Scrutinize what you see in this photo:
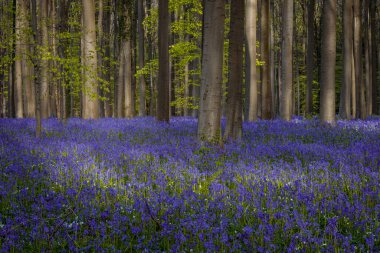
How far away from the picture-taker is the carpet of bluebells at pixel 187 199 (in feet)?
13.4

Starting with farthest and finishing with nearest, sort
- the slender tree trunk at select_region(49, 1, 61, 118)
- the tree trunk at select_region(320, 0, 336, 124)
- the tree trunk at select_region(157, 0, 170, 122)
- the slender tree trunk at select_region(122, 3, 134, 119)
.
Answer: the slender tree trunk at select_region(122, 3, 134, 119)
the tree trunk at select_region(157, 0, 170, 122)
the slender tree trunk at select_region(49, 1, 61, 118)
the tree trunk at select_region(320, 0, 336, 124)

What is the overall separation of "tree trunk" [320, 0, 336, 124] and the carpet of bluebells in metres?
4.36

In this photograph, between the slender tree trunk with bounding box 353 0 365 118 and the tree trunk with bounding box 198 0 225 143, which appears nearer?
the tree trunk with bounding box 198 0 225 143

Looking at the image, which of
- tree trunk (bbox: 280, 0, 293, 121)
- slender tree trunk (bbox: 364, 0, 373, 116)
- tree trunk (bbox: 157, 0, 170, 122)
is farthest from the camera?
slender tree trunk (bbox: 364, 0, 373, 116)

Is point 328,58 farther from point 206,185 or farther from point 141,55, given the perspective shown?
point 141,55

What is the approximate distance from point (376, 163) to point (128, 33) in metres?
21.6

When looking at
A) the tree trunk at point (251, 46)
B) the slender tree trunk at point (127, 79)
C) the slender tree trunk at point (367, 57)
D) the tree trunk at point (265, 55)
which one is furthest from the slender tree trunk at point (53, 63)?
the slender tree trunk at point (367, 57)

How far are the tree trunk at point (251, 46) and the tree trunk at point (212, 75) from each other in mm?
7798

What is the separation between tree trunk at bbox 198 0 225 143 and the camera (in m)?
9.73

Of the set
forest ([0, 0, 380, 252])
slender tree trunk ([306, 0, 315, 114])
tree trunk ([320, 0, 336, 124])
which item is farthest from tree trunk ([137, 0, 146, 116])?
tree trunk ([320, 0, 336, 124])

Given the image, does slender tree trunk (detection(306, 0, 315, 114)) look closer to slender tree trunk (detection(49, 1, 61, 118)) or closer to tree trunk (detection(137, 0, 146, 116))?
tree trunk (detection(137, 0, 146, 116))

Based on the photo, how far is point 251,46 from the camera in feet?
57.4

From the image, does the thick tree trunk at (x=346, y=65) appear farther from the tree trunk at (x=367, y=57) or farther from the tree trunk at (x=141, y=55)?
the tree trunk at (x=141, y=55)

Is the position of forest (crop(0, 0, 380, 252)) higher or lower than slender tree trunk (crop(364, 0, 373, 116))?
lower
